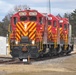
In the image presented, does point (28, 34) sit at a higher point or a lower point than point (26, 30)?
lower

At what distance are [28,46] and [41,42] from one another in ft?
3.71

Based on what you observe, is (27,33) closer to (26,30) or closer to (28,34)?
(28,34)

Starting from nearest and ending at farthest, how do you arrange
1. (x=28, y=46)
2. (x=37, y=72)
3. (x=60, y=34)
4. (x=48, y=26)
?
(x=37, y=72), (x=28, y=46), (x=48, y=26), (x=60, y=34)

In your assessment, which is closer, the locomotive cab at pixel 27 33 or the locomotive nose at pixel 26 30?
the locomotive cab at pixel 27 33

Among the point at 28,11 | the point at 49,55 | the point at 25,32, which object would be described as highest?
the point at 28,11

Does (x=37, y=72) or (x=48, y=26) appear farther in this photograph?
(x=48, y=26)

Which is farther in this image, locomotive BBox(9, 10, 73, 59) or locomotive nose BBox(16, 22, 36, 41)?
locomotive nose BBox(16, 22, 36, 41)

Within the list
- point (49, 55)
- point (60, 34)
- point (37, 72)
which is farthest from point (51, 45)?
point (37, 72)

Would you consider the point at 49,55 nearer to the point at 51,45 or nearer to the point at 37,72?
the point at 51,45

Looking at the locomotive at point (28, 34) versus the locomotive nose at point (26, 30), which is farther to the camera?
the locomotive nose at point (26, 30)

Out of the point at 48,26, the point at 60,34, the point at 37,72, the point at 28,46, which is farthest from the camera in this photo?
the point at 60,34

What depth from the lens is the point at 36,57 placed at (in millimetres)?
26844

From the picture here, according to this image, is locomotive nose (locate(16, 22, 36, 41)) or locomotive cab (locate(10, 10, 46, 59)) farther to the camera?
locomotive nose (locate(16, 22, 36, 41))

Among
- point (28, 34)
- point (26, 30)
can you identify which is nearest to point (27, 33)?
point (28, 34)
